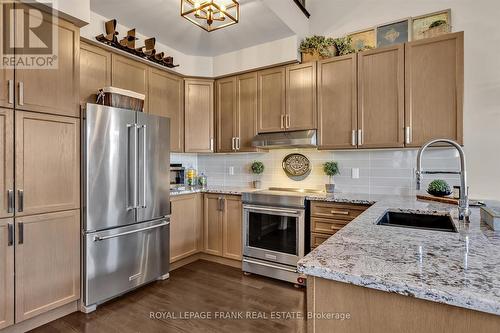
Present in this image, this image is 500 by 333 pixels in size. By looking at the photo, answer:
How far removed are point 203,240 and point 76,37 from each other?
255 cm

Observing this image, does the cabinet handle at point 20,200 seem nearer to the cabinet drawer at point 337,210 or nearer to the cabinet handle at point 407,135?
the cabinet drawer at point 337,210

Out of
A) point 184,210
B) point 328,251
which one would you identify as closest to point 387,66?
point 328,251

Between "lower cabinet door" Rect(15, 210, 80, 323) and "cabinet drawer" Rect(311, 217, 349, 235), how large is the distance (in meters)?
2.16

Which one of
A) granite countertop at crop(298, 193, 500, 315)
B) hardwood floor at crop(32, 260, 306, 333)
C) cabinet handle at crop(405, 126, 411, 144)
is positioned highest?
cabinet handle at crop(405, 126, 411, 144)

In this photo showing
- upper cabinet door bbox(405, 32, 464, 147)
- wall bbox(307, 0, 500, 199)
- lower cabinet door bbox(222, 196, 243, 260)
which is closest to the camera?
upper cabinet door bbox(405, 32, 464, 147)

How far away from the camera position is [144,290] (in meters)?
2.70

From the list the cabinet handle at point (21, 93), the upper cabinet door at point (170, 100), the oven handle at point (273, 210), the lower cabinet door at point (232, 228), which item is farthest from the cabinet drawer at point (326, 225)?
the cabinet handle at point (21, 93)

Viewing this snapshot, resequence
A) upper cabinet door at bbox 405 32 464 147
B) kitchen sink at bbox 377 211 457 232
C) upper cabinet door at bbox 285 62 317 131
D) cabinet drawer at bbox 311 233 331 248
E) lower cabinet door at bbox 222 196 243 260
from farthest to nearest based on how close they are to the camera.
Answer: lower cabinet door at bbox 222 196 243 260
upper cabinet door at bbox 285 62 317 131
cabinet drawer at bbox 311 233 331 248
upper cabinet door at bbox 405 32 464 147
kitchen sink at bbox 377 211 457 232

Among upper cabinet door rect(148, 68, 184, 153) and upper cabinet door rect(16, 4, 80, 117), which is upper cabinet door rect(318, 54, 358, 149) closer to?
upper cabinet door rect(148, 68, 184, 153)

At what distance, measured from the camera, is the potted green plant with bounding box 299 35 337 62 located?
3.06 metres

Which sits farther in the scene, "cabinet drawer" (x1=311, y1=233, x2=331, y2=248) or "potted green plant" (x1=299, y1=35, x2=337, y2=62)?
"potted green plant" (x1=299, y1=35, x2=337, y2=62)

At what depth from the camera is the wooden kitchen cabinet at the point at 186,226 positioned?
320 centimetres

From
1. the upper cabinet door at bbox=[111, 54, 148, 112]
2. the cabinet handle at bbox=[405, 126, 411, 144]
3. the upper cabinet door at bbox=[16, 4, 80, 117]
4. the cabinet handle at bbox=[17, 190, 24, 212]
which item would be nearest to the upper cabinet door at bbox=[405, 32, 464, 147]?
the cabinet handle at bbox=[405, 126, 411, 144]

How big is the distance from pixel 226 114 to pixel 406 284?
3275 millimetres
